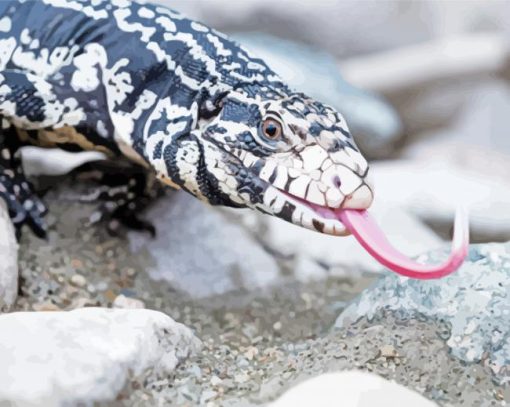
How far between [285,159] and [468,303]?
49cm

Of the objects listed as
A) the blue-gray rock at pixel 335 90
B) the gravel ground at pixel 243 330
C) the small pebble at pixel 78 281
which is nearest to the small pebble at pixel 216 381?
the gravel ground at pixel 243 330

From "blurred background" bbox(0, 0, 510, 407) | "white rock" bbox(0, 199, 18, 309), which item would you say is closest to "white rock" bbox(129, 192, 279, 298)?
"blurred background" bbox(0, 0, 510, 407)

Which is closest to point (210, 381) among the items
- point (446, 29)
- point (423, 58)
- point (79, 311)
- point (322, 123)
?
point (79, 311)

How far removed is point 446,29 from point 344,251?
3166mm

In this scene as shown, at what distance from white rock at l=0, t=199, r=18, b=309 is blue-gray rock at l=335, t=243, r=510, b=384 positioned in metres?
0.75

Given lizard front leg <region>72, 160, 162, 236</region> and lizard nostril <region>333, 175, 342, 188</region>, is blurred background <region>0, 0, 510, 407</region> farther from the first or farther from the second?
lizard nostril <region>333, 175, 342, 188</region>

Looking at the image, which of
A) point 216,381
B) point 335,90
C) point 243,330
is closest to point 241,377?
point 216,381

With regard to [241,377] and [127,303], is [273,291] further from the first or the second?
[241,377]

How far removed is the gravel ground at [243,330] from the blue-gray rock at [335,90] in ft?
4.85

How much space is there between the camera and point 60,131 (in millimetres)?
2125

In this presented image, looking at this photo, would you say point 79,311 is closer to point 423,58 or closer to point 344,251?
point 344,251

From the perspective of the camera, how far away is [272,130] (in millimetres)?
1793

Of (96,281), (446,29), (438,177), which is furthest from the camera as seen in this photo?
Answer: (446,29)

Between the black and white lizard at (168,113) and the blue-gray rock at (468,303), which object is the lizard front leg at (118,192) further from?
the blue-gray rock at (468,303)
